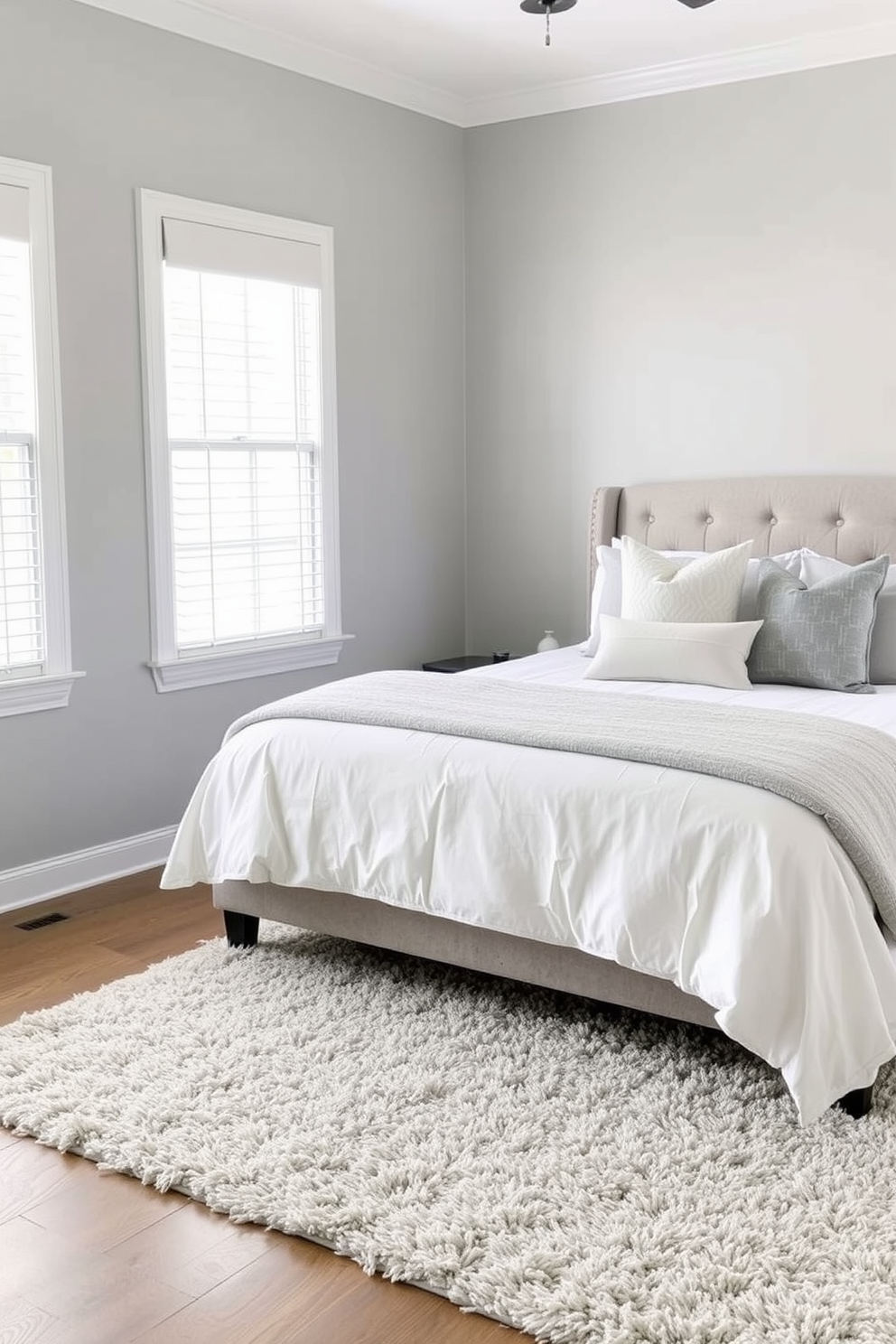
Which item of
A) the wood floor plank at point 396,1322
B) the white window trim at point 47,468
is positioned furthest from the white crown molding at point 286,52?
the wood floor plank at point 396,1322

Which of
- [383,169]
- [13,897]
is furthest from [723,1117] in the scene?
[383,169]

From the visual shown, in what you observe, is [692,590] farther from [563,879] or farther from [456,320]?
[456,320]

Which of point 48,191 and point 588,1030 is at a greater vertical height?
point 48,191

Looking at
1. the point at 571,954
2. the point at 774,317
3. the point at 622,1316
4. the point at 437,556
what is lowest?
the point at 622,1316

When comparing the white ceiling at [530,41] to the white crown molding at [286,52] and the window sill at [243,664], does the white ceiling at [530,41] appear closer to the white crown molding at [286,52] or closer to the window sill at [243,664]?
the white crown molding at [286,52]

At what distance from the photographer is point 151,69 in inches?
165

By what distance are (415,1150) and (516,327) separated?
3.81 meters

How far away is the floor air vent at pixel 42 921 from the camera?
3.88 meters

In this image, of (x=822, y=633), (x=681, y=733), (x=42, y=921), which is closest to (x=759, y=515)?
(x=822, y=633)

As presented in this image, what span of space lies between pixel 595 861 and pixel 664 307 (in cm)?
294

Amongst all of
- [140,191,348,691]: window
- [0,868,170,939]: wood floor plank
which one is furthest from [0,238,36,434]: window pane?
[0,868,170,939]: wood floor plank

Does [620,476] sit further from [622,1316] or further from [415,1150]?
[622,1316]

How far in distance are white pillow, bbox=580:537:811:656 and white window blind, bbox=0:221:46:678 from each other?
6.08 ft

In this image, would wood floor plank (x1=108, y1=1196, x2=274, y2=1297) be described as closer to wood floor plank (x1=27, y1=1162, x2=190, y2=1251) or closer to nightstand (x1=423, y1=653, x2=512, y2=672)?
wood floor plank (x1=27, y1=1162, x2=190, y2=1251)
